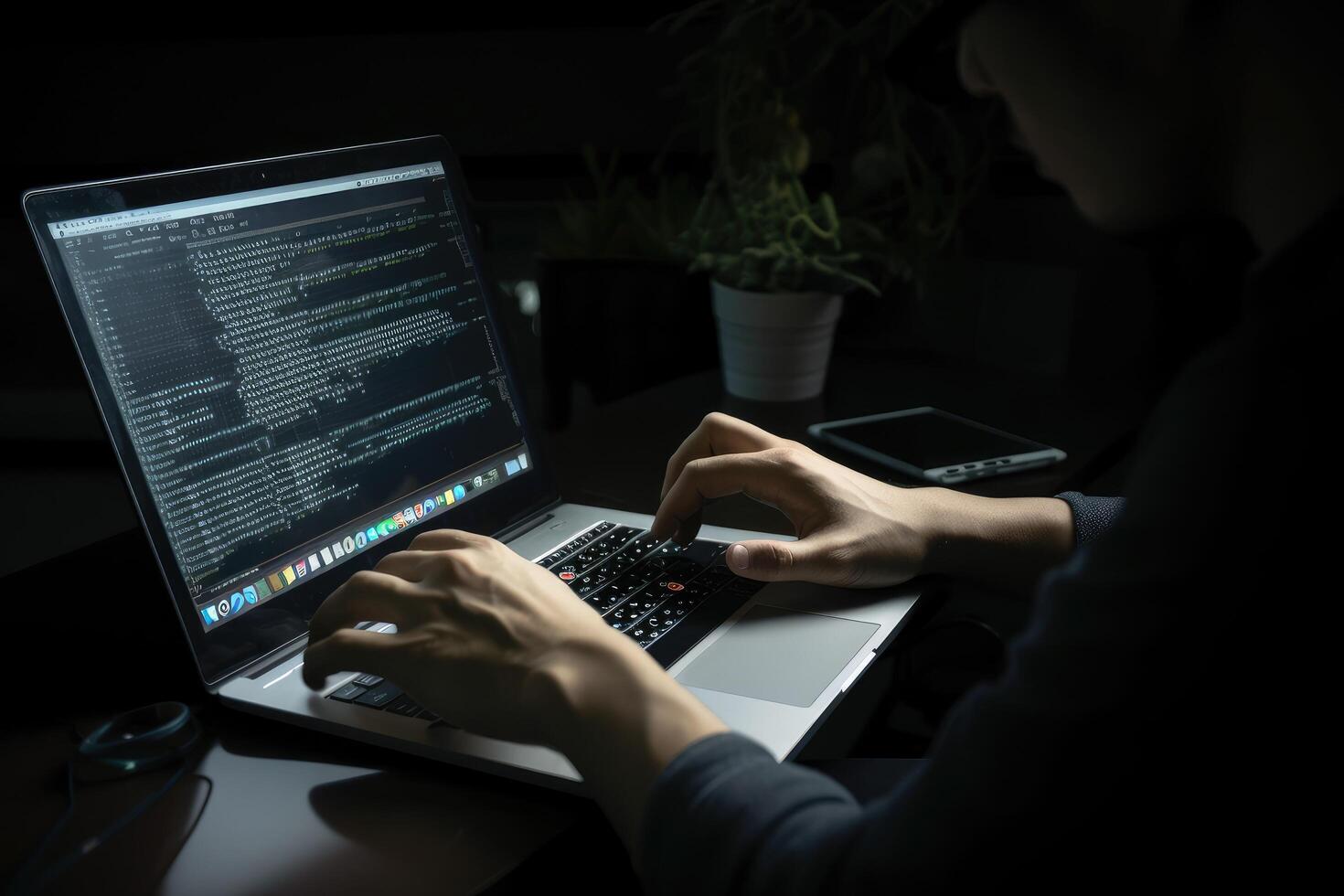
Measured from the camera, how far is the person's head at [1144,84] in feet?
1.18

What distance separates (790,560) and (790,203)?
2.10 feet

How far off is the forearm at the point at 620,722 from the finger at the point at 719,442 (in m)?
0.34

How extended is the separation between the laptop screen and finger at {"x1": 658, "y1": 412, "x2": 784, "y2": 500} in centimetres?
15

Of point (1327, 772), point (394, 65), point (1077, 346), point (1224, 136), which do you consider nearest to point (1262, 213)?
point (1224, 136)

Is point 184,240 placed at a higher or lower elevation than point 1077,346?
higher

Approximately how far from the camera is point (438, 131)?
1.53 metres

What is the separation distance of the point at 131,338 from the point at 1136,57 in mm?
568

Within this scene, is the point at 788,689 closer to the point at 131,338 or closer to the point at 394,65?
the point at 131,338

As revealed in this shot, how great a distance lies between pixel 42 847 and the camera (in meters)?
0.51

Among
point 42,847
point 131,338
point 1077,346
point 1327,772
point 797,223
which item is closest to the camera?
point 1327,772

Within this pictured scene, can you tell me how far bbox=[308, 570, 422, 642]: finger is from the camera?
60 centimetres

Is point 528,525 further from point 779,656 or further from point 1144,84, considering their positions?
point 1144,84

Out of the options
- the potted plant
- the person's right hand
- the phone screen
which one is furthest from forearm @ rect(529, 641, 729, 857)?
the potted plant

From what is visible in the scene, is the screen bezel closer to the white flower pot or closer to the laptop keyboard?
the laptop keyboard
